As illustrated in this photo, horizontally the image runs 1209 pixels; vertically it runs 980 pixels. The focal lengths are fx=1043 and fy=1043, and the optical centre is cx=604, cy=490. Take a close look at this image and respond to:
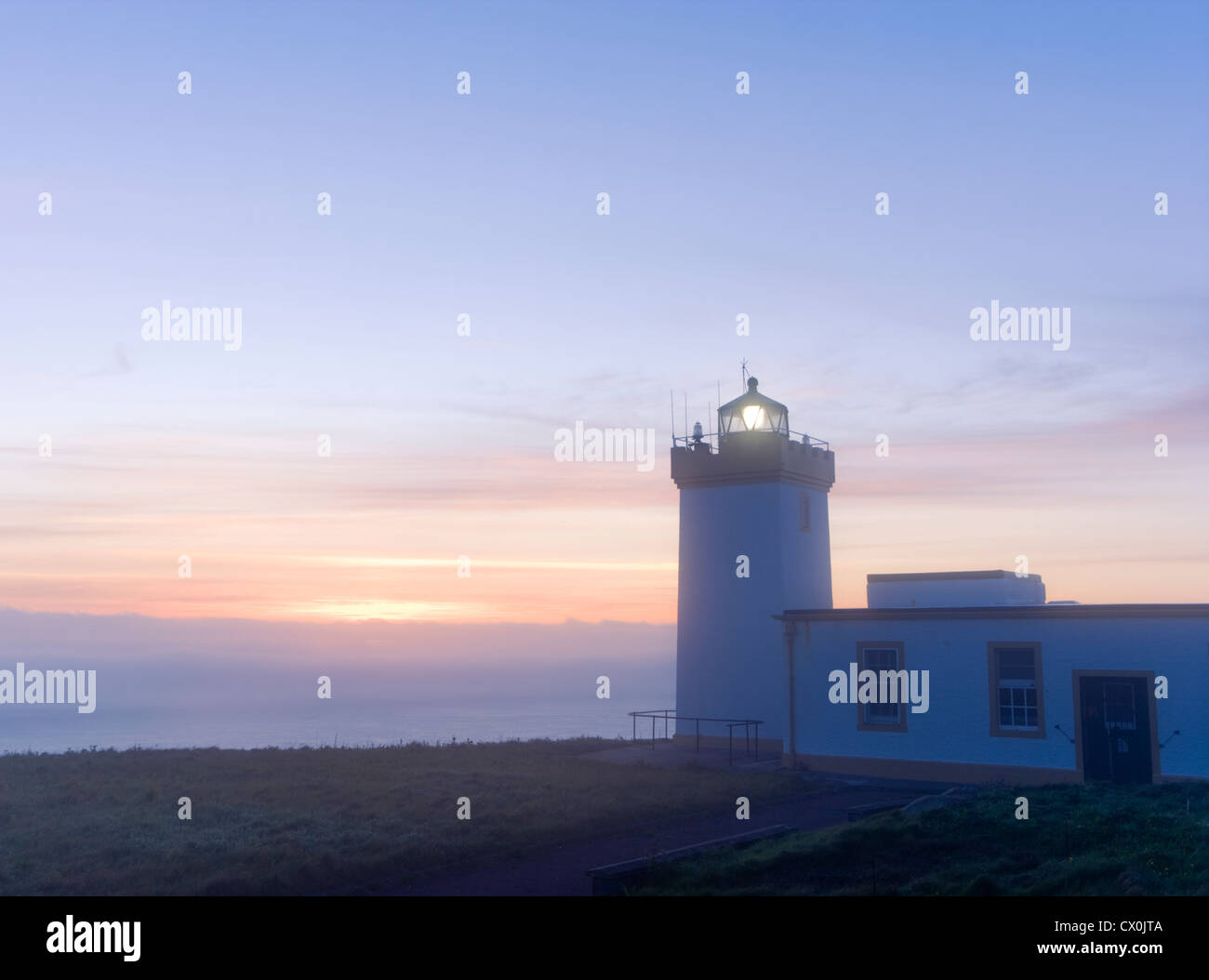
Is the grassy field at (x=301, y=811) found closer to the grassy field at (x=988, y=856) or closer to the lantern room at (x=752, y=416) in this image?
the grassy field at (x=988, y=856)

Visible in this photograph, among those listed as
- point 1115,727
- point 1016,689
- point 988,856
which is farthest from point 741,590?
point 988,856

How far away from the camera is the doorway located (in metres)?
20.1

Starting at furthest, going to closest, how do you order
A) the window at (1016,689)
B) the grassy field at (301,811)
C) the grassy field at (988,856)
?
the window at (1016,689)
the grassy field at (301,811)
the grassy field at (988,856)

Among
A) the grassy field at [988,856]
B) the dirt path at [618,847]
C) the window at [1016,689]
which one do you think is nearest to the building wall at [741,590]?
the window at [1016,689]

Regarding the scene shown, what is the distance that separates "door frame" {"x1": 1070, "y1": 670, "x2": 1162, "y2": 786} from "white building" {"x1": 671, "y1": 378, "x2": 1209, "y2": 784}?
26mm

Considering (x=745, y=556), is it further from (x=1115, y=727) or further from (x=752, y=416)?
(x=1115, y=727)

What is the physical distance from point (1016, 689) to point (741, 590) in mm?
8203

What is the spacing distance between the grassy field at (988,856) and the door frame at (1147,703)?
18.3ft

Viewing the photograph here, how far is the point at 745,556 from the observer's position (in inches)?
1107

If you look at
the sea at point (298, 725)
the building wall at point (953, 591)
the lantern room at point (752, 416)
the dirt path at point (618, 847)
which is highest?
the lantern room at point (752, 416)

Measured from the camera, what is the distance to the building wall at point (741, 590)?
90.2 feet

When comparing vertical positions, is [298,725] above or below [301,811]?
below
